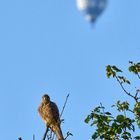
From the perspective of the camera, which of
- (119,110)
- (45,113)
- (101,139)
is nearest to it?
(101,139)

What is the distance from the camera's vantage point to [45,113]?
90.1ft

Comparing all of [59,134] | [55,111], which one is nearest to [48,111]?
[55,111]

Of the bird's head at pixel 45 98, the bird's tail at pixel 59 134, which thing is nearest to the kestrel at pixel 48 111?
A: the bird's head at pixel 45 98

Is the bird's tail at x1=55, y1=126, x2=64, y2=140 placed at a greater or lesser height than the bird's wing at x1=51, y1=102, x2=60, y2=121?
lesser

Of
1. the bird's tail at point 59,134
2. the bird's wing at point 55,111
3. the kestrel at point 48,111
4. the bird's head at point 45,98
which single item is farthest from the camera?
the bird's head at point 45,98

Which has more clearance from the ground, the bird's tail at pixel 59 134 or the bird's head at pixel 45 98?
the bird's head at pixel 45 98

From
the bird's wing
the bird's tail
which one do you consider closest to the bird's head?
the bird's wing

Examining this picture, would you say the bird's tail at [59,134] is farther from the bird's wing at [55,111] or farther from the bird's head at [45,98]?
the bird's head at [45,98]

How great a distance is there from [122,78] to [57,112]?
8.97ft

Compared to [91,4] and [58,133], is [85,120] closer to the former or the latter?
[58,133]

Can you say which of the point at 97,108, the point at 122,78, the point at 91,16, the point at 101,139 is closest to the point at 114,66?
the point at 122,78

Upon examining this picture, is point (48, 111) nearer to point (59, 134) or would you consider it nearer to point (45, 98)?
point (45, 98)

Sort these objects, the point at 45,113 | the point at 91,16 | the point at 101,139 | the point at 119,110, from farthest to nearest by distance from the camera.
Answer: the point at 91,16, the point at 45,113, the point at 119,110, the point at 101,139

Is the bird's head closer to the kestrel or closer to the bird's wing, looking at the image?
the kestrel
